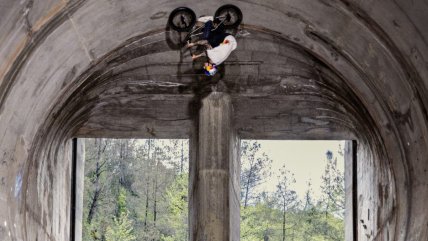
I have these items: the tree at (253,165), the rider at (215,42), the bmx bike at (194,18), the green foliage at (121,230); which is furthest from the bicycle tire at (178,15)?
the green foliage at (121,230)

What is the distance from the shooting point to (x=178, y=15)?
13.0 metres

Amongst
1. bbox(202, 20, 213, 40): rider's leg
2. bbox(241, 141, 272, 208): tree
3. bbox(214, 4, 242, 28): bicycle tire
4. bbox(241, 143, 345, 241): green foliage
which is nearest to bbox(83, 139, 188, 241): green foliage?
bbox(241, 141, 272, 208): tree

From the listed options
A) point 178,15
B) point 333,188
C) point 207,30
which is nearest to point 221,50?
point 207,30

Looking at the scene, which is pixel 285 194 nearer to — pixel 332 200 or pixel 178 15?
pixel 332 200

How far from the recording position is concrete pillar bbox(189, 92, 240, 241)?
15.3 meters

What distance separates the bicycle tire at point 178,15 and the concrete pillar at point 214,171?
299 cm

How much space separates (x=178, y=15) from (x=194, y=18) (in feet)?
1.03

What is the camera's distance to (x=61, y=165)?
17000 mm

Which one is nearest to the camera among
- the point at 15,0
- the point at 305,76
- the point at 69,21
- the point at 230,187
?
the point at 15,0

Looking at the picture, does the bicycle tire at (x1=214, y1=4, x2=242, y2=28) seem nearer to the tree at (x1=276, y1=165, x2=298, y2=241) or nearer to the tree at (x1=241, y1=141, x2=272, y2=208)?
the tree at (x1=241, y1=141, x2=272, y2=208)

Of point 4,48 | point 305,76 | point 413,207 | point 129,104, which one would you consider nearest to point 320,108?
point 305,76

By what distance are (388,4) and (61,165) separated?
8.71 metres

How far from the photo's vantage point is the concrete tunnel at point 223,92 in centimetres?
1102

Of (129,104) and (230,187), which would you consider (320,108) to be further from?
(129,104)
